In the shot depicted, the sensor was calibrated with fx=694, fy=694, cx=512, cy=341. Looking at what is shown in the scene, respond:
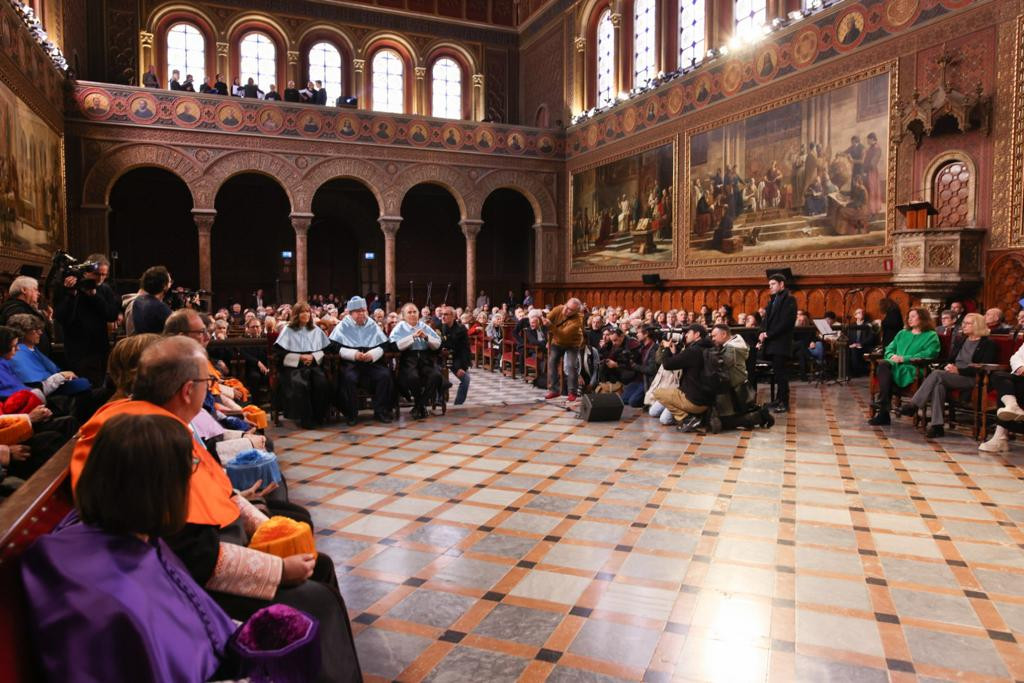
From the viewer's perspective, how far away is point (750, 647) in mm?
3111

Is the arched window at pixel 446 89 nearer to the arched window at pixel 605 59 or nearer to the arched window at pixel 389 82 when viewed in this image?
the arched window at pixel 389 82

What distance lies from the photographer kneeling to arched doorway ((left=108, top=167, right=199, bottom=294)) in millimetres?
18966

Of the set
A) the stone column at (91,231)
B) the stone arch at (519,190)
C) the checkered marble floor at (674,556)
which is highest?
the stone arch at (519,190)

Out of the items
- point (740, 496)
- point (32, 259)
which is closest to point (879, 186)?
point (740, 496)

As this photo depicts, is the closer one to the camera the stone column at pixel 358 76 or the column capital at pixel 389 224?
the column capital at pixel 389 224

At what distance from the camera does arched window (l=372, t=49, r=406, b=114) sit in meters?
23.9

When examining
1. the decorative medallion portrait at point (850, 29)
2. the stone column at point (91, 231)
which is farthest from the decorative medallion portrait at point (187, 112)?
the decorative medallion portrait at point (850, 29)

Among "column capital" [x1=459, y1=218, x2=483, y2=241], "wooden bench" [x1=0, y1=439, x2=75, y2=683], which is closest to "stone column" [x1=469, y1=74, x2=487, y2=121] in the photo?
"column capital" [x1=459, y1=218, x2=483, y2=241]

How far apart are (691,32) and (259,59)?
1369cm

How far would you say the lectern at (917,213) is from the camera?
11.4 meters

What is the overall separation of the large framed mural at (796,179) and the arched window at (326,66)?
12.6 m

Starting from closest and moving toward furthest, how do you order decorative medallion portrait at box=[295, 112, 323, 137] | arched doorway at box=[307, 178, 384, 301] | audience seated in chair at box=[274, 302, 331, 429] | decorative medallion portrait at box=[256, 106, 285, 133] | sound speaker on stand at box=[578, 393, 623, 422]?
audience seated in chair at box=[274, 302, 331, 429]
sound speaker on stand at box=[578, 393, 623, 422]
decorative medallion portrait at box=[256, 106, 285, 133]
decorative medallion portrait at box=[295, 112, 323, 137]
arched doorway at box=[307, 178, 384, 301]

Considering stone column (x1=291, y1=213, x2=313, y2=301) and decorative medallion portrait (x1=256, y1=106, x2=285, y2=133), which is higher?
decorative medallion portrait (x1=256, y1=106, x2=285, y2=133)

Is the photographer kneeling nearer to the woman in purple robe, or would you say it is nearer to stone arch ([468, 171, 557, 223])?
the woman in purple robe
